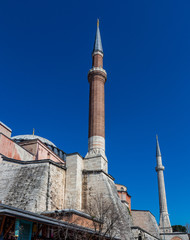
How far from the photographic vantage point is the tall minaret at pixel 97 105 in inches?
781

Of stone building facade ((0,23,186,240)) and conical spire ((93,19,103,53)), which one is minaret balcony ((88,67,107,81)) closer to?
stone building facade ((0,23,186,240))

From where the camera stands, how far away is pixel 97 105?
2136 centimetres

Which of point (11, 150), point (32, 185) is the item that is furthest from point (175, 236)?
point (32, 185)

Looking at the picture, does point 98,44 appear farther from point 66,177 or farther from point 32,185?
point 32,185

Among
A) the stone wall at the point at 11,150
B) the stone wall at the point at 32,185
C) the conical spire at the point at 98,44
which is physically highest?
the conical spire at the point at 98,44

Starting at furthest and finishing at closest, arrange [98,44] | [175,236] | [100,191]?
[175,236], [98,44], [100,191]

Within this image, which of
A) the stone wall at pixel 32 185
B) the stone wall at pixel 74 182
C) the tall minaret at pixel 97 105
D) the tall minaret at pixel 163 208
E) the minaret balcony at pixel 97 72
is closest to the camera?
the stone wall at pixel 32 185

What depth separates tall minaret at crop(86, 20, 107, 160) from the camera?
1983 cm

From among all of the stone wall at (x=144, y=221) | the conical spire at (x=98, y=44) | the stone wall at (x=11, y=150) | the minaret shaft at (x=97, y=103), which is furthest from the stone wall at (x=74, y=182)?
the stone wall at (x=144, y=221)

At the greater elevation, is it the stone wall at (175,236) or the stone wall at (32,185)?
the stone wall at (32,185)

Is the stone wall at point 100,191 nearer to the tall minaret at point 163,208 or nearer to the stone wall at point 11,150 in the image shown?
the stone wall at point 11,150

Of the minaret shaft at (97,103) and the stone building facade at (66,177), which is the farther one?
the minaret shaft at (97,103)

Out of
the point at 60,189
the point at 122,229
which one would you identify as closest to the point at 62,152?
the point at 60,189

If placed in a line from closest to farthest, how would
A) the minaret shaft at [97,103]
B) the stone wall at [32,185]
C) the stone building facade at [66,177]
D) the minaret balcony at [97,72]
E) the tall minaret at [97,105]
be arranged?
the stone wall at [32,185]
the stone building facade at [66,177]
the tall minaret at [97,105]
the minaret shaft at [97,103]
the minaret balcony at [97,72]
